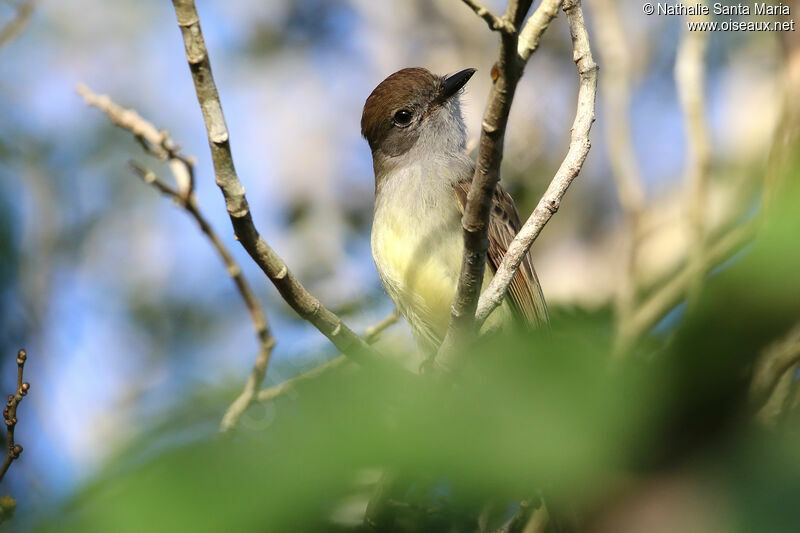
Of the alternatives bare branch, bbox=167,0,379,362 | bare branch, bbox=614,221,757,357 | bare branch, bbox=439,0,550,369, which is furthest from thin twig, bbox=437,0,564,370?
bare branch, bbox=614,221,757,357

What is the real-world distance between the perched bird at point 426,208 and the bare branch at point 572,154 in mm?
1240

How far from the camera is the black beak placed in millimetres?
4938

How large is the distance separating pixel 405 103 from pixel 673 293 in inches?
103

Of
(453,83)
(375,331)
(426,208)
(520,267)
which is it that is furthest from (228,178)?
(453,83)

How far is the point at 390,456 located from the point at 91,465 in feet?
1.70

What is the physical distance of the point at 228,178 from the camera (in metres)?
2.31

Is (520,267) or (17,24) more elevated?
(17,24)

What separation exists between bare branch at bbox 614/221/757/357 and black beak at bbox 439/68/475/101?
6.33ft

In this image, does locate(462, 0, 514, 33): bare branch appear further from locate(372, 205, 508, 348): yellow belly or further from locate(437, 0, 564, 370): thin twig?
locate(372, 205, 508, 348): yellow belly

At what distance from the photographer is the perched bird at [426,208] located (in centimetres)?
427

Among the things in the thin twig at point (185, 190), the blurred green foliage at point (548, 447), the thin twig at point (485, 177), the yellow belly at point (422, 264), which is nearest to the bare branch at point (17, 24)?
A: the thin twig at point (185, 190)

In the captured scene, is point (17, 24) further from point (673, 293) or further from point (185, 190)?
point (673, 293)

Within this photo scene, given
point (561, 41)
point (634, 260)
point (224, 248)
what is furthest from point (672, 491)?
point (561, 41)

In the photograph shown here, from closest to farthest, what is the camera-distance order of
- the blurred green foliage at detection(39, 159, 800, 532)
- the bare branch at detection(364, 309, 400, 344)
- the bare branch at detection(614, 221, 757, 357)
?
the blurred green foliage at detection(39, 159, 800, 532)
the bare branch at detection(614, 221, 757, 357)
the bare branch at detection(364, 309, 400, 344)
